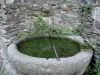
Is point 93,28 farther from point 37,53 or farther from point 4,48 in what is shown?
point 4,48

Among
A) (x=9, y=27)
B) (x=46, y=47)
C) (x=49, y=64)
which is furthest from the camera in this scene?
(x=9, y=27)

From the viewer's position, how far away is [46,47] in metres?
2.58

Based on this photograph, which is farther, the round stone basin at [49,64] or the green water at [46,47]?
the green water at [46,47]

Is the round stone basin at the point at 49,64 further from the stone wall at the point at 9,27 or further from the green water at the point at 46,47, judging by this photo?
the stone wall at the point at 9,27

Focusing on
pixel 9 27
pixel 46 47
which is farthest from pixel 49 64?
pixel 9 27

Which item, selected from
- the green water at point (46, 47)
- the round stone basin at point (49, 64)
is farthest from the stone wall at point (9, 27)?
the round stone basin at point (49, 64)

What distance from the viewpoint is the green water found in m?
2.40

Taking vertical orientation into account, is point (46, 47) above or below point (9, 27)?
below

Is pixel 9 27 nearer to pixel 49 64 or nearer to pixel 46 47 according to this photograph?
pixel 46 47

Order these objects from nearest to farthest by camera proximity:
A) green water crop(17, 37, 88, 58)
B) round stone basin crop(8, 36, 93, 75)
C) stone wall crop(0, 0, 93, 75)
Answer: round stone basin crop(8, 36, 93, 75), green water crop(17, 37, 88, 58), stone wall crop(0, 0, 93, 75)

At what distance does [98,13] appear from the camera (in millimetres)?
2434

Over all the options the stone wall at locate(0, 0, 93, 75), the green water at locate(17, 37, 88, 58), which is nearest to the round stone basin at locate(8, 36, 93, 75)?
the green water at locate(17, 37, 88, 58)

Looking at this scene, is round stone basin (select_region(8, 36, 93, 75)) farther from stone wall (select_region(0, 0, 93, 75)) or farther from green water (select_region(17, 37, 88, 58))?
stone wall (select_region(0, 0, 93, 75))

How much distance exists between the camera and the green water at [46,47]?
7.87ft
